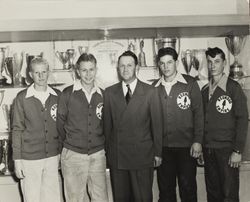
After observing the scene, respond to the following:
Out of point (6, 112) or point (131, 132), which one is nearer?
point (131, 132)

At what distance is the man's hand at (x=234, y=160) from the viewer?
5.11ft

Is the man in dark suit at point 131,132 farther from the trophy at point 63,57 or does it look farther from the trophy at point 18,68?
the trophy at point 18,68

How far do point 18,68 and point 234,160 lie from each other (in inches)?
37.6

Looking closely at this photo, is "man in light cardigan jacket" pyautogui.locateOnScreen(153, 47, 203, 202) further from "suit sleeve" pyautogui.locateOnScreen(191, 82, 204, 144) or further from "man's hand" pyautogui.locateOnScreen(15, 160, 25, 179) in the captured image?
"man's hand" pyautogui.locateOnScreen(15, 160, 25, 179)

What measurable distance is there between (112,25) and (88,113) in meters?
0.36

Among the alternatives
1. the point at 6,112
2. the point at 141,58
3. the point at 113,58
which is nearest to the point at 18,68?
the point at 6,112

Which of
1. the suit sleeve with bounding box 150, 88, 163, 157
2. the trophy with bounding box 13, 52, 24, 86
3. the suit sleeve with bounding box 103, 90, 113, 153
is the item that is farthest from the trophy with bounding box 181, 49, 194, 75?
the trophy with bounding box 13, 52, 24, 86

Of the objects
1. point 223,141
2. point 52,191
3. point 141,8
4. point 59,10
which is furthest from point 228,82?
point 52,191

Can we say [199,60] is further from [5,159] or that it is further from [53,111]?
[5,159]

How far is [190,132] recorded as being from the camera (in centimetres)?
158

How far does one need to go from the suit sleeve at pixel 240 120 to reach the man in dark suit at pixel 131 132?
12.1 inches

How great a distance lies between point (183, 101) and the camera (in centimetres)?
157

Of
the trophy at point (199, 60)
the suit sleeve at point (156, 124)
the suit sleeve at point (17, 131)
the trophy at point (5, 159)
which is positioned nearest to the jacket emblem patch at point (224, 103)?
the trophy at point (199, 60)

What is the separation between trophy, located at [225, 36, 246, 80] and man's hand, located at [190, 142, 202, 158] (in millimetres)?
315
